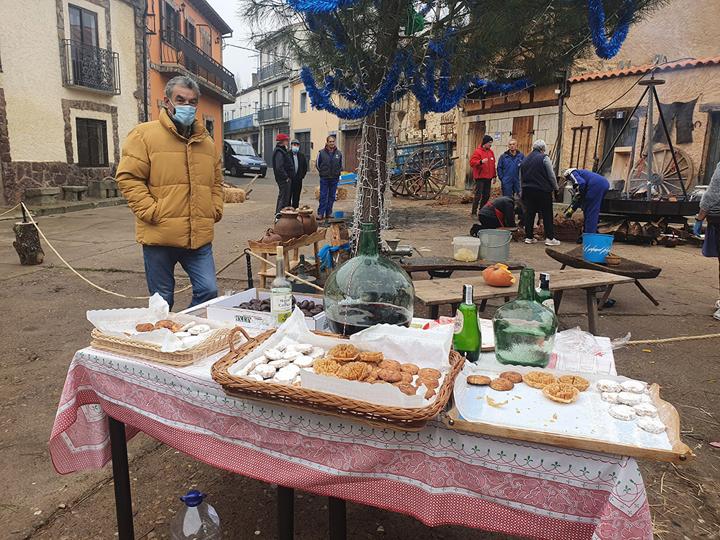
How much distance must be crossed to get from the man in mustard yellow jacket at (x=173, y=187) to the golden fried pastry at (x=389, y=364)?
2.04m

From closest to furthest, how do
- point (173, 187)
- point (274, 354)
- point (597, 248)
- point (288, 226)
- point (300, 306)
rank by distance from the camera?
point (274, 354)
point (300, 306)
point (173, 187)
point (597, 248)
point (288, 226)

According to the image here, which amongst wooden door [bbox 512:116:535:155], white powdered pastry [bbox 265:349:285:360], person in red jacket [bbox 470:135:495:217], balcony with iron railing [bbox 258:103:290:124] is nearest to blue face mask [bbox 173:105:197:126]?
white powdered pastry [bbox 265:349:285:360]

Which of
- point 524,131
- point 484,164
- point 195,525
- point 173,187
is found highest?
point 524,131

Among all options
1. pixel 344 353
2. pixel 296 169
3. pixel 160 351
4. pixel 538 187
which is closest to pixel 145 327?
pixel 160 351

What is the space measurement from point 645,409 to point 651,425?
72mm

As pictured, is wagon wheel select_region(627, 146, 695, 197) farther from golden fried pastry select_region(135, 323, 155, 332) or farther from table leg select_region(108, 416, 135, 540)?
table leg select_region(108, 416, 135, 540)

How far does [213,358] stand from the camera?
173 centimetres

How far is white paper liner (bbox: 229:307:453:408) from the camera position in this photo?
4.24ft

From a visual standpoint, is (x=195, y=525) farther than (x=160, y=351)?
Yes

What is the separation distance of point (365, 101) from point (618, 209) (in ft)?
18.6

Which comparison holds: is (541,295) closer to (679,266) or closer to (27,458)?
(27,458)

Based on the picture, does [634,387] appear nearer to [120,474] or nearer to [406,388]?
[406,388]

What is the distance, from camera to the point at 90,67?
46.9 ft

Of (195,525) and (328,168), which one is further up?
(328,168)
